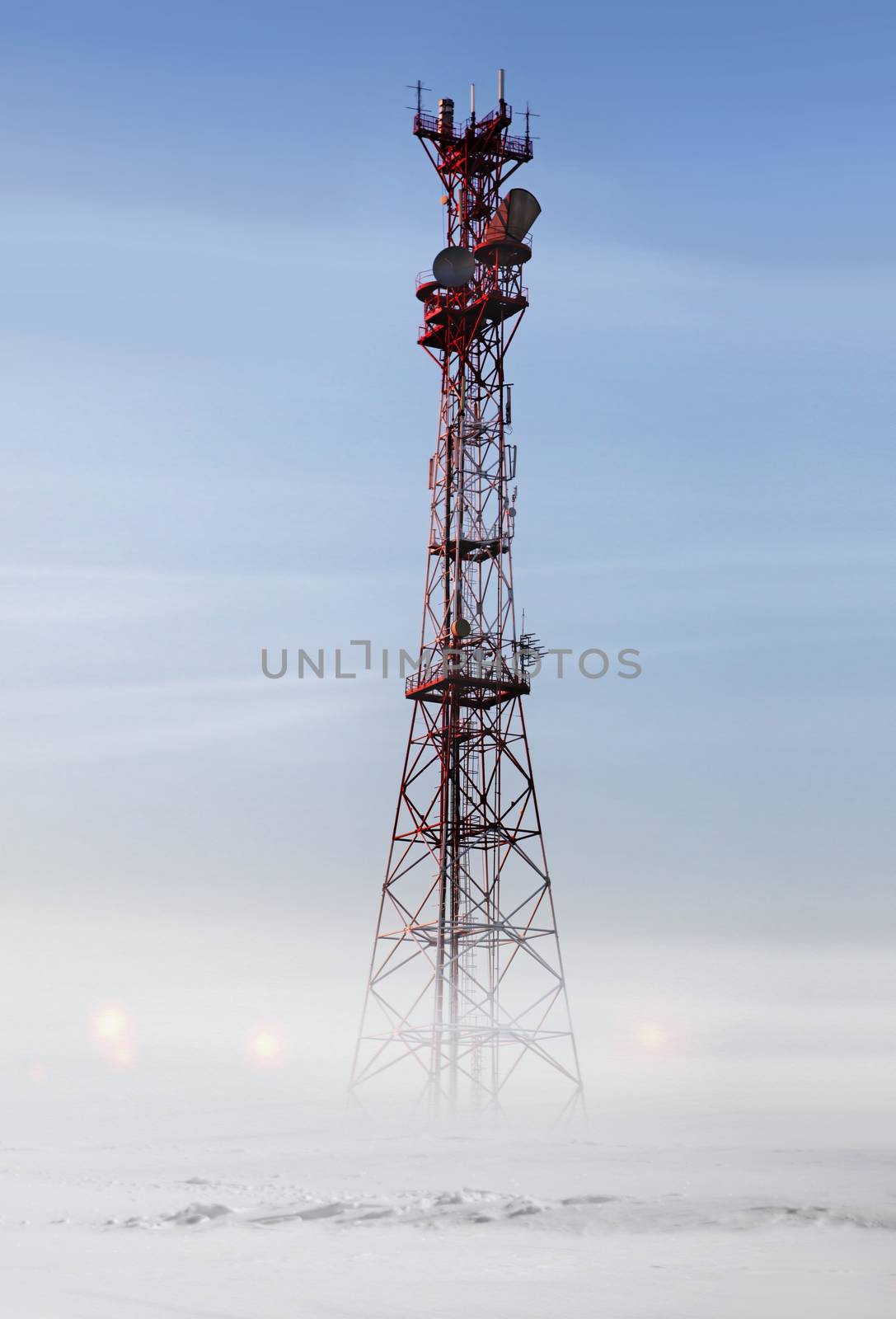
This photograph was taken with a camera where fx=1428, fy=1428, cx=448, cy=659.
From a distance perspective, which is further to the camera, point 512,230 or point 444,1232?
point 512,230

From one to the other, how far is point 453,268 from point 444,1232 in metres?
47.5

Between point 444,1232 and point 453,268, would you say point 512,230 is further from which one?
point 444,1232

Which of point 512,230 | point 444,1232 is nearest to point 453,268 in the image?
point 512,230

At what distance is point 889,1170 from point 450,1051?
20108 mm

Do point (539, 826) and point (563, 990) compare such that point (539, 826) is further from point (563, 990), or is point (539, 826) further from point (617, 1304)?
point (617, 1304)

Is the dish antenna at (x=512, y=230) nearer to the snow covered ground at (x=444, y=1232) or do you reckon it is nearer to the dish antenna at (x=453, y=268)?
the dish antenna at (x=453, y=268)

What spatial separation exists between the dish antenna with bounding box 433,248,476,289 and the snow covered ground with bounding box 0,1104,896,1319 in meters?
41.1

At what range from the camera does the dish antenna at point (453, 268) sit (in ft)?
236

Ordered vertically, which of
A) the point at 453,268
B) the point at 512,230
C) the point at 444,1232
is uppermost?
the point at 512,230

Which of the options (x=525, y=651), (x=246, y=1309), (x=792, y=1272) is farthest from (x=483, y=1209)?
(x=525, y=651)

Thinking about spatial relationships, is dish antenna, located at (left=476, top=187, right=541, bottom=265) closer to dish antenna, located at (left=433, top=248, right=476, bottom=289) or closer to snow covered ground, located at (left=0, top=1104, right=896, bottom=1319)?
dish antenna, located at (left=433, top=248, right=476, bottom=289)

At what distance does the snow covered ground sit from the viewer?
32.2 m

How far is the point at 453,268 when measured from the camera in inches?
2840

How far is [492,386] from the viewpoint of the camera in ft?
241
